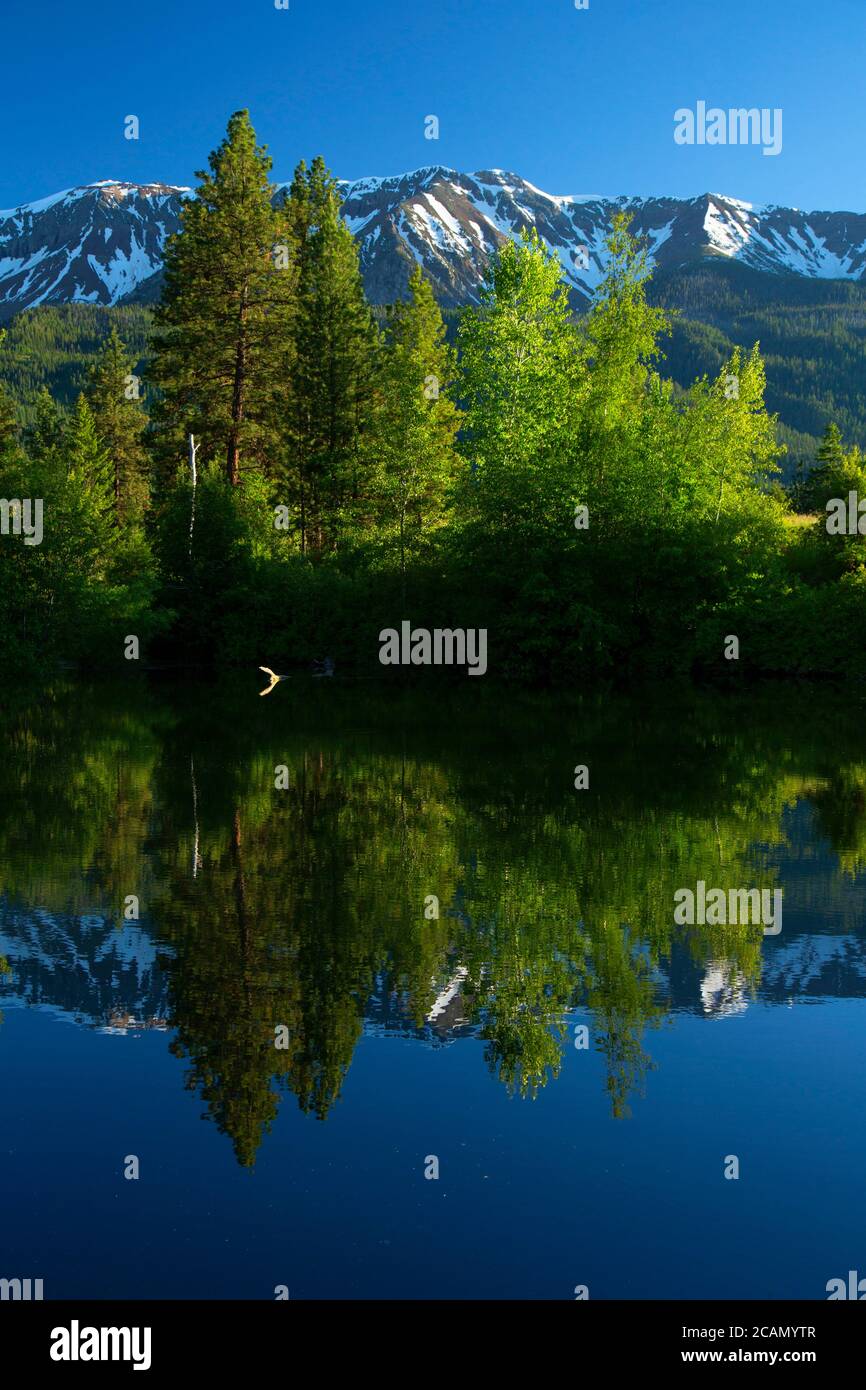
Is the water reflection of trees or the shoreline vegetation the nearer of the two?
→ the water reflection of trees

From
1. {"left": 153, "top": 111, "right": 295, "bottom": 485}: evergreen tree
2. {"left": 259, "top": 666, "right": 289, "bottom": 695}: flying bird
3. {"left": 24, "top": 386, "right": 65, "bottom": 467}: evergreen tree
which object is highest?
{"left": 24, "top": 386, "right": 65, "bottom": 467}: evergreen tree

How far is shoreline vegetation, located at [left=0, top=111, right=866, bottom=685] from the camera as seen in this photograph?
46281 millimetres

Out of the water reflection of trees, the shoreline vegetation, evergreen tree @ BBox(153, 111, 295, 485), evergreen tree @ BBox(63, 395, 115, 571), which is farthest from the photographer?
evergreen tree @ BBox(153, 111, 295, 485)

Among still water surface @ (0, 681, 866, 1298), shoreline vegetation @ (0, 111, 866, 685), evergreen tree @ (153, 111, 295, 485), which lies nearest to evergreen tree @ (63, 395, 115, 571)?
shoreline vegetation @ (0, 111, 866, 685)

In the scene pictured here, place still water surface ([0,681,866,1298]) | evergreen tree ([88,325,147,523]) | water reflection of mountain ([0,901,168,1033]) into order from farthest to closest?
evergreen tree ([88,325,147,523])
water reflection of mountain ([0,901,168,1033])
still water surface ([0,681,866,1298])

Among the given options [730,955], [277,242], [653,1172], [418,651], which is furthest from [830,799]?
[277,242]

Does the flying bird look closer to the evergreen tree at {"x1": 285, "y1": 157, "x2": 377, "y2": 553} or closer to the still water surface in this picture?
the evergreen tree at {"x1": 285, "y1": 157, "x2": 377, "y2": 553}

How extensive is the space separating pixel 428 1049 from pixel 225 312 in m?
56.8

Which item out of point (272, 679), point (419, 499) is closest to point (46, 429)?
point (419, 499)

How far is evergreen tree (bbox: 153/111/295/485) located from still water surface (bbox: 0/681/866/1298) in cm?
4567

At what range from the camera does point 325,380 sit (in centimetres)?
6391

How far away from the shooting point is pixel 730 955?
10.7m

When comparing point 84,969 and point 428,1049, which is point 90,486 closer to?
point 84,969

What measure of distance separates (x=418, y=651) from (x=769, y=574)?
14.8 metres
